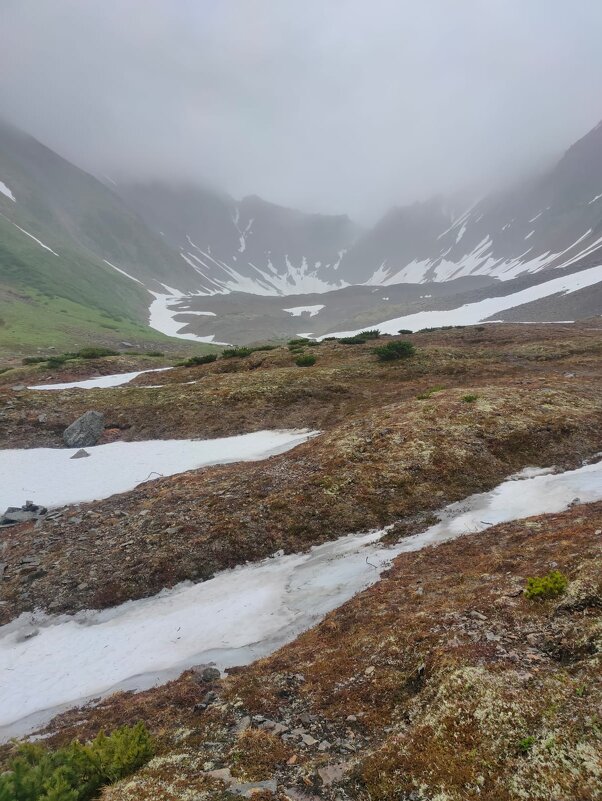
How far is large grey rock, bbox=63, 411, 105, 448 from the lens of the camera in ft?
85.4

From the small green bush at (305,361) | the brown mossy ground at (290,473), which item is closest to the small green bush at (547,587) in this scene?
the brown mossy ground at (290,473)

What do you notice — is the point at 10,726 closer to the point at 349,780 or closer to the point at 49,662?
the point at 49,662

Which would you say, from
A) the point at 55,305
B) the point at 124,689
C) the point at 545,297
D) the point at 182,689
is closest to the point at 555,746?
the point at 182,689

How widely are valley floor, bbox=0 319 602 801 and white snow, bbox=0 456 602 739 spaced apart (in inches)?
27.2

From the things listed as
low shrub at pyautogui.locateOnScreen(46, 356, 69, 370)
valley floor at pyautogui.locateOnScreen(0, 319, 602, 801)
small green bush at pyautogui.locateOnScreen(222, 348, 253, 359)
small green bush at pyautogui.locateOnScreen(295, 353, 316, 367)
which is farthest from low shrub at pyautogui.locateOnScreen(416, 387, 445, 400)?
low shrub at pyautogui.locateOnScreen(46, 356, 69, 370)

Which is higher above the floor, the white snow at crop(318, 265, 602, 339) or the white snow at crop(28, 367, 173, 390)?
the white snow at crop(318, 265, 602, 339)

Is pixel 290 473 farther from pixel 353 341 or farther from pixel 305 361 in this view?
pixel 353 341

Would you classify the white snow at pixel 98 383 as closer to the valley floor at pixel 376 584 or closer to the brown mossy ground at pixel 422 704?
the valley floor at pixel 376 584

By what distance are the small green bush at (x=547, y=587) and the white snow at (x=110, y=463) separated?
1550 centimetres

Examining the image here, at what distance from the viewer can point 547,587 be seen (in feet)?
25.1

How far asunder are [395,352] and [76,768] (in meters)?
32.5

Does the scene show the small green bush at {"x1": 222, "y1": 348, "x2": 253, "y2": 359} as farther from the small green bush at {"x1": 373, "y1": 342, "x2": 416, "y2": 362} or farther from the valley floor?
the small green bush at {"x1": 373, "y1": 342, "x2": 416, "y2": 362}

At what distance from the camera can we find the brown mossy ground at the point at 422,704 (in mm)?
4793

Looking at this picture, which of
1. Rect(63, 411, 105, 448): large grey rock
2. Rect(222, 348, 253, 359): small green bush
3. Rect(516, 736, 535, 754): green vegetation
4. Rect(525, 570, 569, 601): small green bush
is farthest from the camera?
Rect(222, 348, 253, 359): small green bush
